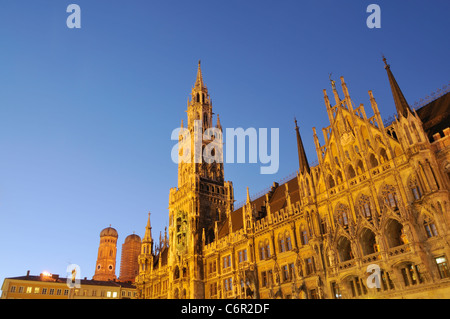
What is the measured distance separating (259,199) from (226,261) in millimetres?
11081

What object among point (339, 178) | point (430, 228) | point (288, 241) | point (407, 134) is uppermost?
point (407, 134)

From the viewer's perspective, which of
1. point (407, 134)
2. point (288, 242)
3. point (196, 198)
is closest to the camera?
point (407, 134)

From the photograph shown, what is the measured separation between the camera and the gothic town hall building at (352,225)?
2891cm

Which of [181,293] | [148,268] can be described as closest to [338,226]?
[181,293]

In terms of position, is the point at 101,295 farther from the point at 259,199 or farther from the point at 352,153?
the point at 352,153

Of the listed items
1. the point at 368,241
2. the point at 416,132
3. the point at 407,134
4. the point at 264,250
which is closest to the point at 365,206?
the point at 368,241

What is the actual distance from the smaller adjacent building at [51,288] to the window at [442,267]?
61.8 meters

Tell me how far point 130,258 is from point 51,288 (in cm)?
7469

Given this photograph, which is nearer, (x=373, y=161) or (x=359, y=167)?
(x=373, y=161)

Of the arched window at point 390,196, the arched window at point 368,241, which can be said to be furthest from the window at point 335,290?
the arched window at point 390,196

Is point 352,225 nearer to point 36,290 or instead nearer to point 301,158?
point 301,158

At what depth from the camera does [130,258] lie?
150 m

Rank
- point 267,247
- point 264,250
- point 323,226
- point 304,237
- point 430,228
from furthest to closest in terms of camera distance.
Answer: point 264,250
point 267,247
point 304,237
point 323,226
point 430,228

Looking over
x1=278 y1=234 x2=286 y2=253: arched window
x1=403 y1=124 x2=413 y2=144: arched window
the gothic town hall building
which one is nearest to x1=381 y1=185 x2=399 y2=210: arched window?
the gothic town hall building
